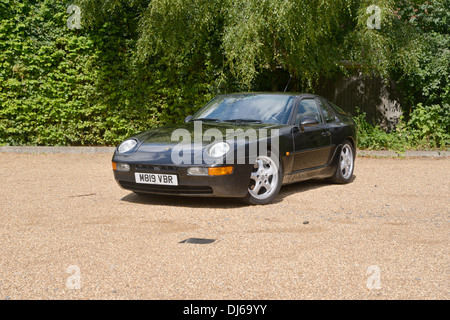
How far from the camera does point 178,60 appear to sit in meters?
12.7

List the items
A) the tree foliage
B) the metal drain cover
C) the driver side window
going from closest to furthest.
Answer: the metal drain cover
the driver side window
the tree foliage

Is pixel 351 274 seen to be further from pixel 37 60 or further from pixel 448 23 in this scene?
pixel 448 23

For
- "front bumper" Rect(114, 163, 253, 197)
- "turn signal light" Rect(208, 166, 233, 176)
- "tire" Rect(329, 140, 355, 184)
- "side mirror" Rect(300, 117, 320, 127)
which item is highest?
"side mirror" Rect(300, 117, 320, 127)

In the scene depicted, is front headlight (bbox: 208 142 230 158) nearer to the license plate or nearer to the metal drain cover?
the license plate

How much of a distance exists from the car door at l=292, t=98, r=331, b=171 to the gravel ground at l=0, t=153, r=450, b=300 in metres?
0.46

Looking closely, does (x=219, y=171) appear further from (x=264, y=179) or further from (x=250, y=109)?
(x=250, y=109)

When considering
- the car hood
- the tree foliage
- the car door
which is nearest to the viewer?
the car hood

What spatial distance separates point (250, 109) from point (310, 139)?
874 mm

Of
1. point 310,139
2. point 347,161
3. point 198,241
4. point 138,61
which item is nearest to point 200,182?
point 198,241

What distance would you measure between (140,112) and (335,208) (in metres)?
7.22

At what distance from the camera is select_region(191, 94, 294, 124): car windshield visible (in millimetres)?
7324

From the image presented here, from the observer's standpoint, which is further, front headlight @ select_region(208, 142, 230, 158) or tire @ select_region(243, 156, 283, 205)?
tire @ select_region(243, 156, 283, 205)

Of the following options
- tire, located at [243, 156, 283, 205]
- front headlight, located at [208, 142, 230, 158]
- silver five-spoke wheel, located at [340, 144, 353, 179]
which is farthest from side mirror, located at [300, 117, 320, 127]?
silver five-spoke wheel, located at [340, 144, 353, 179]
